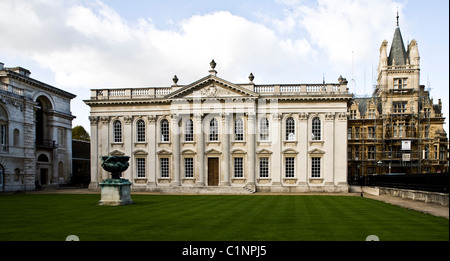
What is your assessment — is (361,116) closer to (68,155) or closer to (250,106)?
(250,106)

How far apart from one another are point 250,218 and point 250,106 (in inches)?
1066

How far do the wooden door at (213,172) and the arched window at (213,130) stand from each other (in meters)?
2.38

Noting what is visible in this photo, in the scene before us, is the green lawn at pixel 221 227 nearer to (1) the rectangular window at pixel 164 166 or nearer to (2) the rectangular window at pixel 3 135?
(2) the rectangular window at pixel 3 135

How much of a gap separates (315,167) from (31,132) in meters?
32.4

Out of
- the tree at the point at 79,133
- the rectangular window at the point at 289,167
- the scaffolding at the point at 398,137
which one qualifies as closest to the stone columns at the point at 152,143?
the rectangular window at the point at 289,167

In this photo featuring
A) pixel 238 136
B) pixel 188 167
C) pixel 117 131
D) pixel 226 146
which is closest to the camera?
pixel 226 146

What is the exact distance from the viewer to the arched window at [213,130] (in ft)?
144

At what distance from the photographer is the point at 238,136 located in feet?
144

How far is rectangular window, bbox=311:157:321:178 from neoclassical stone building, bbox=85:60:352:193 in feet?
0.04

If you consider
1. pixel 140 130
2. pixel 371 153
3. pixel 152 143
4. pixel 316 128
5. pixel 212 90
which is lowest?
pixel 371 153

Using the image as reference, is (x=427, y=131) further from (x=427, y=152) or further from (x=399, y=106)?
(x=399, y=106)

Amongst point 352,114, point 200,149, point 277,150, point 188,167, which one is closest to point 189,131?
point 200,149

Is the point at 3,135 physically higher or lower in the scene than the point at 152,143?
higher
